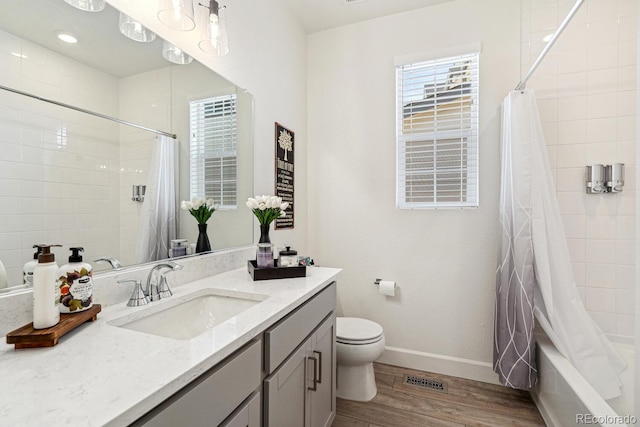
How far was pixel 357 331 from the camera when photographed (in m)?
1.98

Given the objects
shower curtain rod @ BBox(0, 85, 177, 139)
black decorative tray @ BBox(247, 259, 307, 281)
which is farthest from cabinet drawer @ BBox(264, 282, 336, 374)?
shower curtain rod @ BBox(0, 85, 177, 139)

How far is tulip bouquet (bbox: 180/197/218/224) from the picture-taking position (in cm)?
140

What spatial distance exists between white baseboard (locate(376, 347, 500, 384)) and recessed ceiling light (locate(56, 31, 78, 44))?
2573mm

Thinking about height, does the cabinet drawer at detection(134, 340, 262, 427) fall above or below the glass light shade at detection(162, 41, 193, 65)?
below

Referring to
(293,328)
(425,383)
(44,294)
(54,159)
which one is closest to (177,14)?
(54,159)

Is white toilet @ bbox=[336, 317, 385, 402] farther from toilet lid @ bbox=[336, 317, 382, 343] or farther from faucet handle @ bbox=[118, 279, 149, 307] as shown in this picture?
faucet handle @ bbox=[118, 279, 149, 307]

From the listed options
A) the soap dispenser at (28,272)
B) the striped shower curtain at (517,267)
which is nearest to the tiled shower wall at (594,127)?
the striped shower curtain at (517,267)

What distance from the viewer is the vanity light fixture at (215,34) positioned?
4.51 ft

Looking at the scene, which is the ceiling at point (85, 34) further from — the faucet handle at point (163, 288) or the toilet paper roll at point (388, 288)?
the toilet paper roll at point (388, 288)

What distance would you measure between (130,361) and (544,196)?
7.04 ft

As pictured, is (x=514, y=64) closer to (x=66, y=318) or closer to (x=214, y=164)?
(x=214, y=164)

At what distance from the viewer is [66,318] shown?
2.68 ft

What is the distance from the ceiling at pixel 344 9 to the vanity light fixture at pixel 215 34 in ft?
3.75

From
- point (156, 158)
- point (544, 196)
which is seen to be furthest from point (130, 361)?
point (544, 196)
